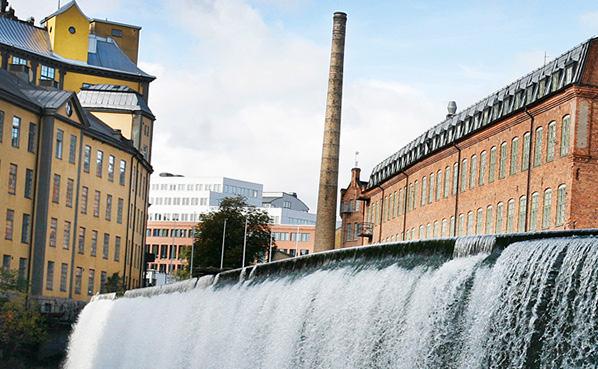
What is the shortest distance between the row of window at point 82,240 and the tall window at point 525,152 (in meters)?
31.2

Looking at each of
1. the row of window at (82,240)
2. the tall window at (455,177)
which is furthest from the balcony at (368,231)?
the tall window at (455,177)

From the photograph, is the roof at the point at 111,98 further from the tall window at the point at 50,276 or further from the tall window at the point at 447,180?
the tall window at the point at 447,180

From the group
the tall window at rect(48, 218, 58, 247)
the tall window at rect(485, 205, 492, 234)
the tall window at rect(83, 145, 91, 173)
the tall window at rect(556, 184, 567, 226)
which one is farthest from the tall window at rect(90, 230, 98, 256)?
the tall window at rect(556, 184, 567, 226)

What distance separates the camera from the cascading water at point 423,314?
18.7 m

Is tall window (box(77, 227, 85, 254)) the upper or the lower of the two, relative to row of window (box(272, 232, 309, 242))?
lower

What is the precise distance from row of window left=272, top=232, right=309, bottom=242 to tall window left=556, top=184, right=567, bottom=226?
422 feet

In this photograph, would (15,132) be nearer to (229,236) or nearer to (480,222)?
(480,222)

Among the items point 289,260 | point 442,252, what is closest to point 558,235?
point 442,252

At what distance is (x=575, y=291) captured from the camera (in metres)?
18.6

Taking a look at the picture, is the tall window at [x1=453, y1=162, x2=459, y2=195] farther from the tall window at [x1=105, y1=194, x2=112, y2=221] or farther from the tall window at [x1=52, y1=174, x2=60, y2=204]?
the tall window at [x1=105, y1=194, x2=112, y2=221]

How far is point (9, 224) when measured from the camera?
255 ft

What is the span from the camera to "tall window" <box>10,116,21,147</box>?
77188 mm

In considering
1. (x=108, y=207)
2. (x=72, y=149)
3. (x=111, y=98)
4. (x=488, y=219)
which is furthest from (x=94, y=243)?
(x=488, y=219)

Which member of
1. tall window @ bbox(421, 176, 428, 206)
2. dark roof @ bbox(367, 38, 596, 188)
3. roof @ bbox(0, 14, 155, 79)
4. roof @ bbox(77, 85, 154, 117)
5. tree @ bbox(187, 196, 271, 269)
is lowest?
tree @ bbox(187, 196, 271, 269)
